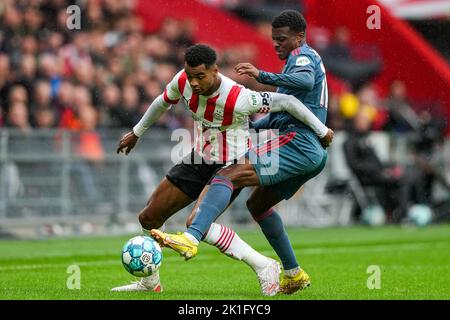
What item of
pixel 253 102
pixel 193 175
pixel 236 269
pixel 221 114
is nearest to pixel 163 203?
pixel 193 175

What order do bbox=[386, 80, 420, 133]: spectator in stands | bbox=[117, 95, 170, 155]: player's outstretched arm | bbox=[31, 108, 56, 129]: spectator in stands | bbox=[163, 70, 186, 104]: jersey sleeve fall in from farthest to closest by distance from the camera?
bbox=[386, 80, 420, 133]: spectator in stands, bbox=[31, 108, 56, 129]: spectator in stands, bbox=[117, 95, 170, 155]: player's outstretched arm, bbox=[163, 70, 186, 104]: jersey sleeve

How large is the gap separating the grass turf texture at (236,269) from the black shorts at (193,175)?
0.91 meters

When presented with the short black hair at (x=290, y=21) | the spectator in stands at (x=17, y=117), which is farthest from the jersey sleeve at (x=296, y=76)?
the spectator in stands at (x=17, y=117)

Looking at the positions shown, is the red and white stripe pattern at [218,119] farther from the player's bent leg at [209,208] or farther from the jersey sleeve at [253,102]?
the player's bent leg at [209,208]

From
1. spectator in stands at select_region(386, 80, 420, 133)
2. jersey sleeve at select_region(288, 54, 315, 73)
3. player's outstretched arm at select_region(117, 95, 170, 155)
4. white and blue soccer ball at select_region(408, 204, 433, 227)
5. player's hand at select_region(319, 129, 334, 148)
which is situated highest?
spectator in stands at select_region(386, 80, 420, 133)

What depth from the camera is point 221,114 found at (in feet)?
28.9

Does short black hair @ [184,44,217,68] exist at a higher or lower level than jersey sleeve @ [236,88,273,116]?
higher

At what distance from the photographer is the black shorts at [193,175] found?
9.12 m

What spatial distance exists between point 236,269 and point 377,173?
9.46 m

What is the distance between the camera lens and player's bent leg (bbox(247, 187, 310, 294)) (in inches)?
360

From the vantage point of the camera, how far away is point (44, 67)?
17.2m

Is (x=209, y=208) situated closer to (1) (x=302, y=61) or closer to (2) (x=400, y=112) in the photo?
(1) (x=302, y=61)

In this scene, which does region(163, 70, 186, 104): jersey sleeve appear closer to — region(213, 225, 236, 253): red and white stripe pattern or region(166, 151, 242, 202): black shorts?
region(166, 151, 242, 202): black shorts

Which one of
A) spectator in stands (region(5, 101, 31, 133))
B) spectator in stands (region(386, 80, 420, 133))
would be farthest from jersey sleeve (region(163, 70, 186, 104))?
spectator in stands (region(386, 80, 420, 133))
